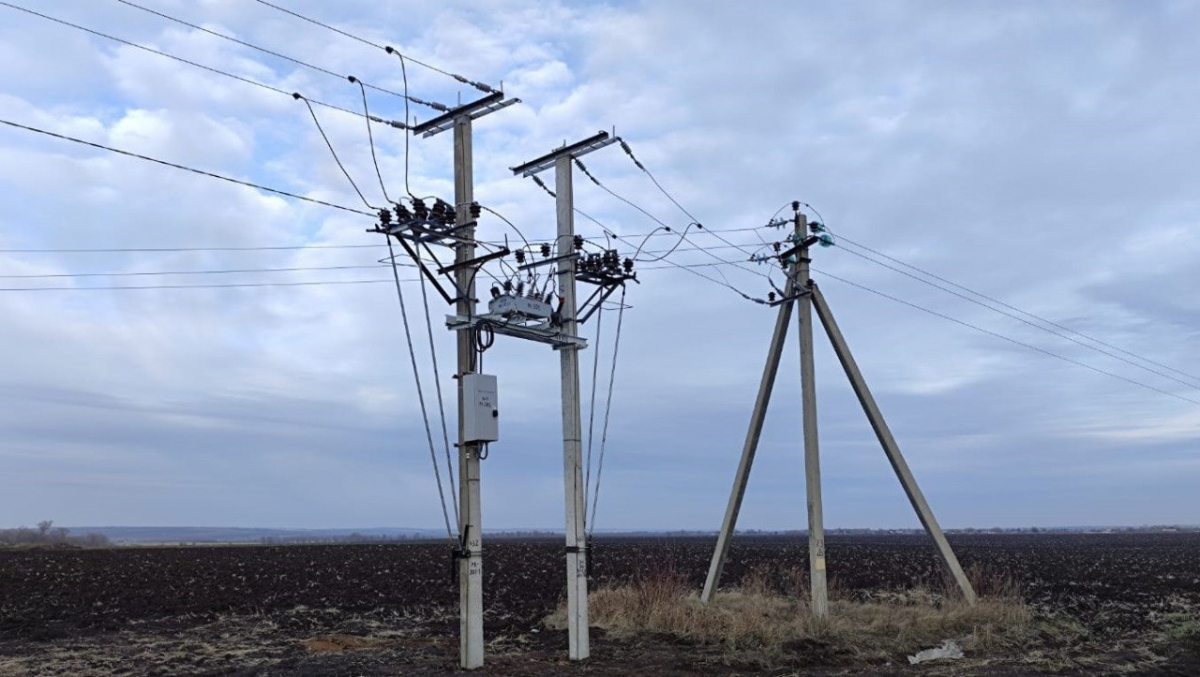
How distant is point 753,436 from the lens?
2081cm

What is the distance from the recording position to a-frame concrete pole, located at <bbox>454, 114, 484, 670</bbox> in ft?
A: 46.6

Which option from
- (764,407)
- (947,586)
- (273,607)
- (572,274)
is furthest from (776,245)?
(273,607)

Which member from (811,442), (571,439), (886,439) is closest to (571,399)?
(571,439)

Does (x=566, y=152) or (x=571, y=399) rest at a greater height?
(x=566, y=152)

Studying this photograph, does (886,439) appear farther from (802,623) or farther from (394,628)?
(394,628)

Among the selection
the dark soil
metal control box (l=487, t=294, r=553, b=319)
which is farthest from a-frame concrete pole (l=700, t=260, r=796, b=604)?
metal control box (l=487, t=294, r=553, b=319)

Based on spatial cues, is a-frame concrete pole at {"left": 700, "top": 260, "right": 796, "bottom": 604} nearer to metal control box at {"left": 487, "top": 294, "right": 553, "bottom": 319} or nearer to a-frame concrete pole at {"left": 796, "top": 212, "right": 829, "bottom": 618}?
a-frame concrete pole at {"left": 796, "top": 212, "right": 829, "bottom": 618}

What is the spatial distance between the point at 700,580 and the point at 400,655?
2237 centimetres

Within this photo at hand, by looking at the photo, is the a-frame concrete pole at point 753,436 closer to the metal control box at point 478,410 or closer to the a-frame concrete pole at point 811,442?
the a-frame concrete pole at point 811,442

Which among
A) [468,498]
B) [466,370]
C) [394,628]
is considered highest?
[466,370]

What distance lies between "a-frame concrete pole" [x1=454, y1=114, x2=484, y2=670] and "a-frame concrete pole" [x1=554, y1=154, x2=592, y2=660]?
5.33 ft

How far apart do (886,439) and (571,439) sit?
8.04 meters

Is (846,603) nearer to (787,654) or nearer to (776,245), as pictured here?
(787,654)

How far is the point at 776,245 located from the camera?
20.7 meters
